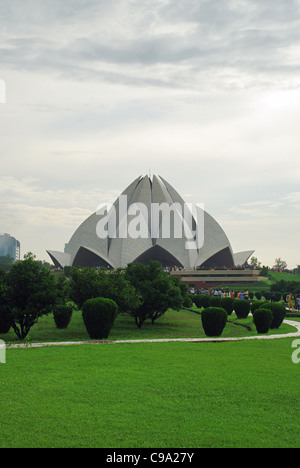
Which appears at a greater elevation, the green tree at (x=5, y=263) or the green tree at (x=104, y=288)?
the green tree at (x=5, y=263)

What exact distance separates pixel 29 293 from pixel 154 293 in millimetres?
5642

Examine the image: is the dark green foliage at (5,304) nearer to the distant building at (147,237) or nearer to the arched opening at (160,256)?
the distant building at (147,237)

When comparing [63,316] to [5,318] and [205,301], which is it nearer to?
[5,318]

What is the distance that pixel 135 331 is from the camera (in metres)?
16.7

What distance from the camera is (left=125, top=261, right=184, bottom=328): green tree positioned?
17516 mm

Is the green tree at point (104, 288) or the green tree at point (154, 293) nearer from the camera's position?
the green tree at point (104, 288)

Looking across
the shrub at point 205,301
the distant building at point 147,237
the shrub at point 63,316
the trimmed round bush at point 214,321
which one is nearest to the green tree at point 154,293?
the shrub at point 63,316

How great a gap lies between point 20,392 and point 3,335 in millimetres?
8555

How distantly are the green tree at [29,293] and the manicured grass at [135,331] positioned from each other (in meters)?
0.62

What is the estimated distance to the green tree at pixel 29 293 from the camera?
13148mm

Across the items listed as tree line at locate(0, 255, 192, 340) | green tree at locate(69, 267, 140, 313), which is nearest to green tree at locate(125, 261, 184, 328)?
tree line at locate(0, 255, 192, 340)

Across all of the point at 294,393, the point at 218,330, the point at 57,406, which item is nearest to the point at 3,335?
the point at 218,330

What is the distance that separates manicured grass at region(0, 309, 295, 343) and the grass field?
4.23 m

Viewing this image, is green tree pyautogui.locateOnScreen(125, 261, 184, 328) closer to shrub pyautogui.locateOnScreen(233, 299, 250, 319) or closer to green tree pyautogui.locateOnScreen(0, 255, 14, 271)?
shrub pyautogui.locateOnScreen(233, 299, 250, 319)
